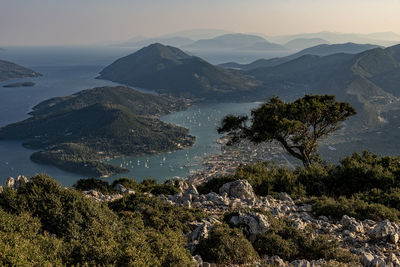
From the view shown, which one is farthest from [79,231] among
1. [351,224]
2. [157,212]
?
[351,224]

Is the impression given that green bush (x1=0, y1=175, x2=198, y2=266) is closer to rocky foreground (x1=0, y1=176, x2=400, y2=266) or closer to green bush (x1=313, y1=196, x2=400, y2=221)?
rocky foreground (x1=0, y1=176, x2=400, y2=266)

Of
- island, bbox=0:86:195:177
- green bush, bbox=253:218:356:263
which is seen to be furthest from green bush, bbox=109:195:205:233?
island, bbox=0:86:195:177

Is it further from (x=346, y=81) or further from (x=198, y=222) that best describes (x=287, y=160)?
(x=346, y=81)

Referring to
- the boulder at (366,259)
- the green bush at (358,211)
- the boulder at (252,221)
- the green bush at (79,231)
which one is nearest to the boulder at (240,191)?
the green bush at (358,211)

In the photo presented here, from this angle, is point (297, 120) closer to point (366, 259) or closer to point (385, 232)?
point (385, 232)

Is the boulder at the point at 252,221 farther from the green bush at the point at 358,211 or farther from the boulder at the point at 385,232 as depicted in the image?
the green bush at the point at 358,211

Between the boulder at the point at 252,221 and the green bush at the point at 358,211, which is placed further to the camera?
the green bush at the point at 358,211
